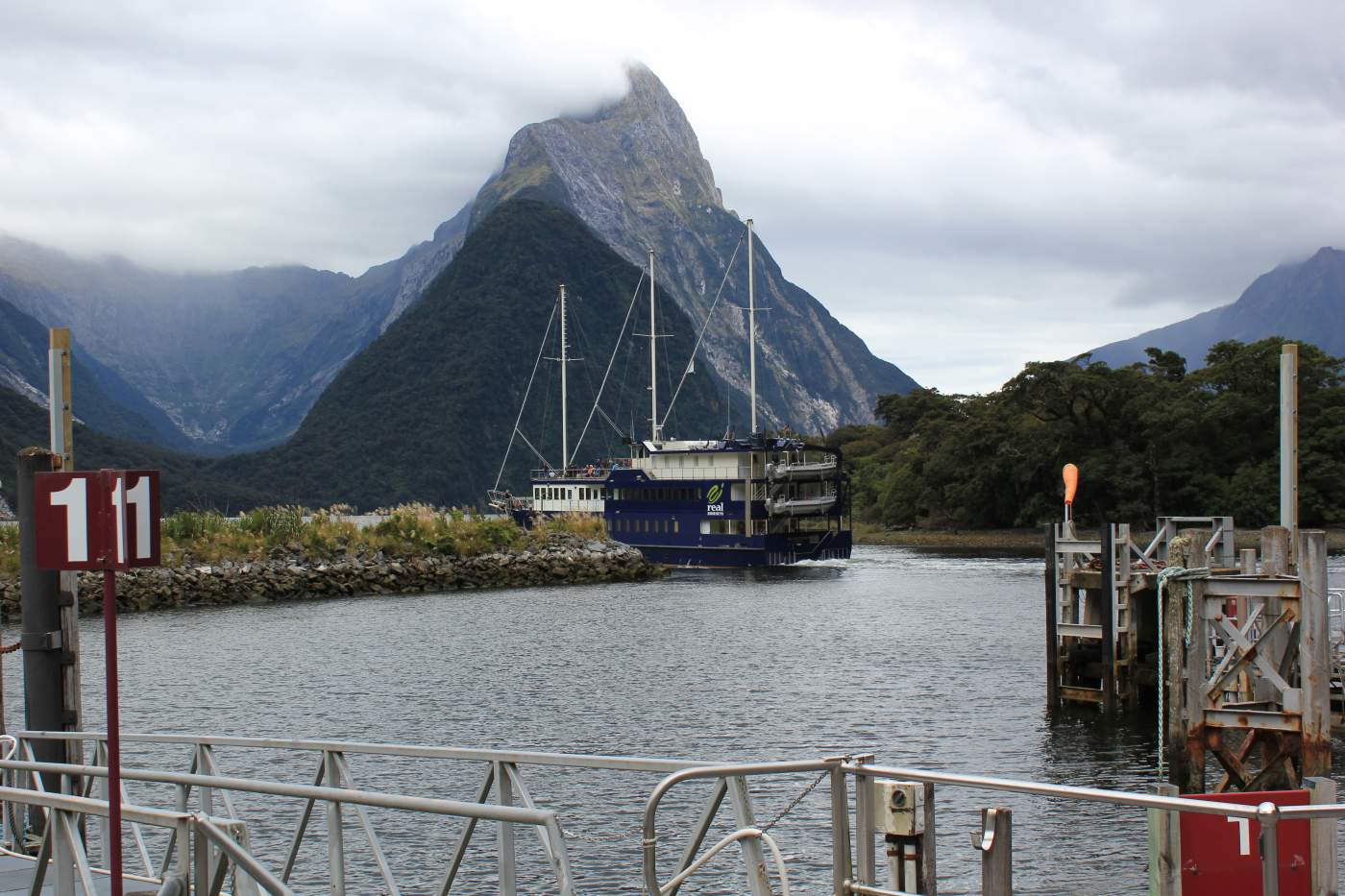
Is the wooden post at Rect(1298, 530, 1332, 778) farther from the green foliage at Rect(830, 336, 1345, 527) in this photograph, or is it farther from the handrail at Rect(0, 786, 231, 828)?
the green foliage at Rect(830, 336, 1345, 527)

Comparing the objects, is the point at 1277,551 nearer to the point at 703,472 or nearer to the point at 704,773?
the point at 704,773

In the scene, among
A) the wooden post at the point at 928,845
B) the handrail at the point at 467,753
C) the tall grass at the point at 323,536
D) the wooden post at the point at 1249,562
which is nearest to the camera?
the wooden post at the point at 928,845

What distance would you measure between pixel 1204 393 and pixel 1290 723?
96406 millimetres

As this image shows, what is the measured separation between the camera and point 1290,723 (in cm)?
1836

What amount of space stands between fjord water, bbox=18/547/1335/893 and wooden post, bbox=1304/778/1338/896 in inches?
211

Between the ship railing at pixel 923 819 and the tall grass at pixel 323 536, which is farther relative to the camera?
the tall grass at pixel 323 536

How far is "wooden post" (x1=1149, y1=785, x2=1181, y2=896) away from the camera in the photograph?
8430 millimetres

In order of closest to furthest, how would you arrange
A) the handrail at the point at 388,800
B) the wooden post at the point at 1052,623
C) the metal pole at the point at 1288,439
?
1. the handrail at the point at 388,800
2. the metal pole at the point at 1288,439
3. the wooden post at the point at 1052,623

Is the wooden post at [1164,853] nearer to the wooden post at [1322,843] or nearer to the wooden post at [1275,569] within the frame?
the wooden post at [1322,843]

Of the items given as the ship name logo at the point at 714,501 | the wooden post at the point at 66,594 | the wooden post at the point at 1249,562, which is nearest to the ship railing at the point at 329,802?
the wooden post at the point at 66,594

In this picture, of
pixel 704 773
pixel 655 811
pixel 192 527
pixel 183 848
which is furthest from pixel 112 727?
pixel 192 527

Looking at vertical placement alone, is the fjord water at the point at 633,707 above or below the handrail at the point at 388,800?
below

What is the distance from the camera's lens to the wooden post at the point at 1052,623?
28.9 meters

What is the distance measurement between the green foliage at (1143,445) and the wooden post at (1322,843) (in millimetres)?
90776
